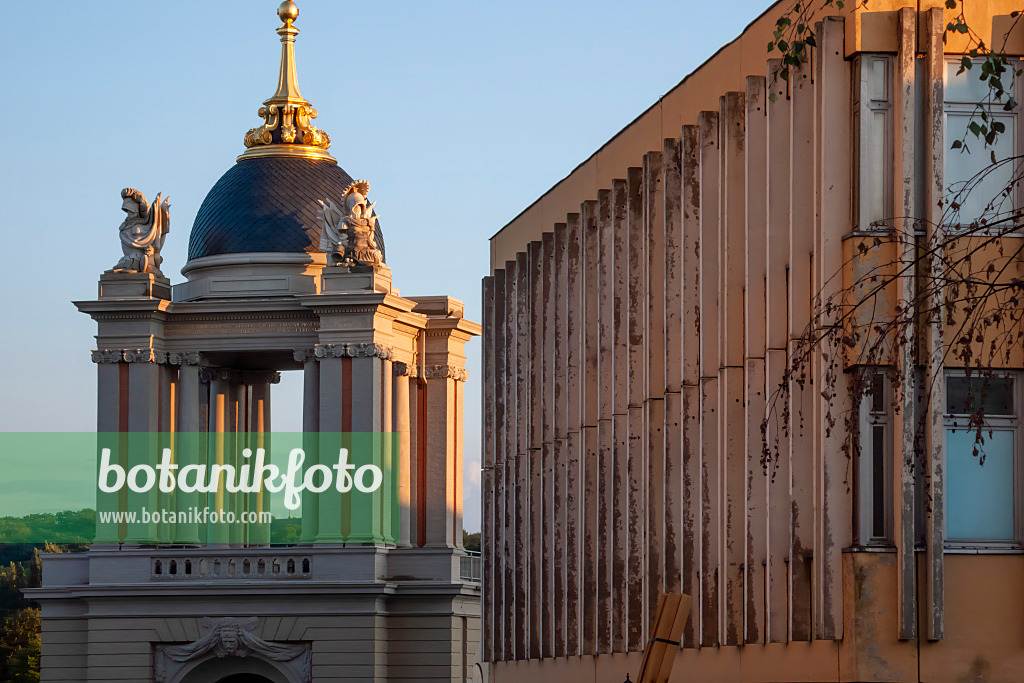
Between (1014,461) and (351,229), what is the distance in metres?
35.5

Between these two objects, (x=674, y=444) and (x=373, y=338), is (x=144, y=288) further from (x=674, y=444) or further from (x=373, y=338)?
(x=674, y=444)

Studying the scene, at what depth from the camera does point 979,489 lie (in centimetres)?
2461

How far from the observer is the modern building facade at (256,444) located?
55.4m

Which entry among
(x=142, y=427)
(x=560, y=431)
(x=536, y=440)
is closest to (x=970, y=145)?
(x=560, y=431)

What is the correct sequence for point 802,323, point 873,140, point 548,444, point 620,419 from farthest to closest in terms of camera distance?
point 548,444, point 620,419, point 802,323, point 873,140

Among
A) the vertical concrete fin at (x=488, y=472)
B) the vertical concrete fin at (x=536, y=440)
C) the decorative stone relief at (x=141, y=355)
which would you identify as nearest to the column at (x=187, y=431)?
the decorative stone relief at (x=141, y=355)

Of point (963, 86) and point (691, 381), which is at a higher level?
point (963, 86)

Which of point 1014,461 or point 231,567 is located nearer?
point 1014,461

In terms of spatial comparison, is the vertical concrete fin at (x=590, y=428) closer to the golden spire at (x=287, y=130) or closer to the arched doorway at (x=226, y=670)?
the arched doorway at (x=226, y=670)

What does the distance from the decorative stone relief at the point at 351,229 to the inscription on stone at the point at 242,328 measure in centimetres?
198

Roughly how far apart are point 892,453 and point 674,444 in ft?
26.6

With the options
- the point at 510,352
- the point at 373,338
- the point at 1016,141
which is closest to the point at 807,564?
the point at 1016,141

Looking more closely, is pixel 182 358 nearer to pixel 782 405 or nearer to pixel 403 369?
pixel 403 369

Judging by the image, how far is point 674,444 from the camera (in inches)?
1271
